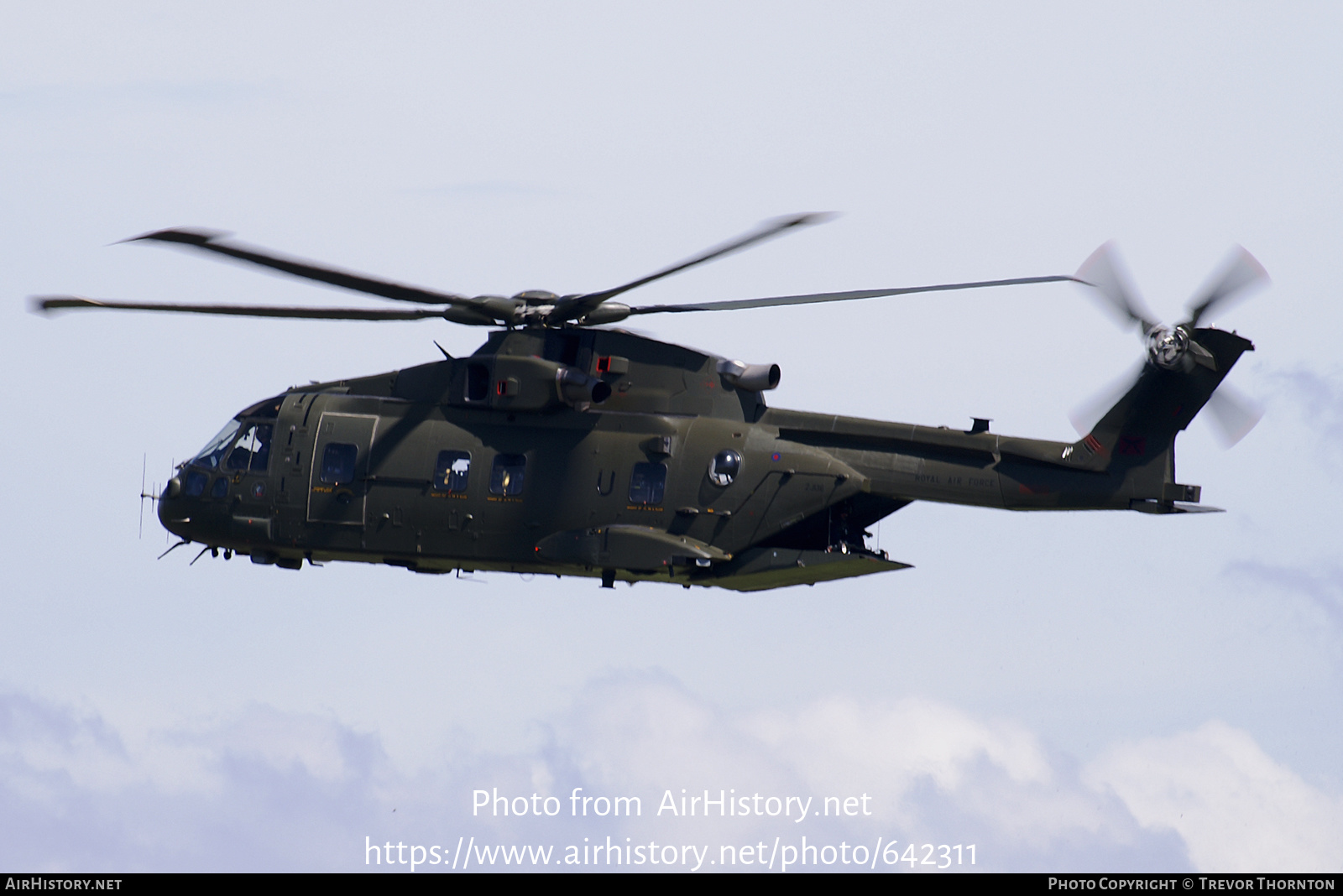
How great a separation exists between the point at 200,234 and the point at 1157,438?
51.9 ft

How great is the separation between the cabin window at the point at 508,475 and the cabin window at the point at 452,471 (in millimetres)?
496

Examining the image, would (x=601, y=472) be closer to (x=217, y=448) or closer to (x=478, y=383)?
(x=478, y=383)

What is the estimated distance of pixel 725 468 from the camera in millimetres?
33688

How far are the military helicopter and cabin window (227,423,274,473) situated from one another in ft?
0.14

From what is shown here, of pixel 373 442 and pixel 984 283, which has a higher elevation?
pixel 984 283

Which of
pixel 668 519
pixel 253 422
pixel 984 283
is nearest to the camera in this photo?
pixel 984 283

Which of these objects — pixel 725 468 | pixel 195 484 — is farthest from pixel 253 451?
pixel 725 468

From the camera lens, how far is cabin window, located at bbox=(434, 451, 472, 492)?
35000mm

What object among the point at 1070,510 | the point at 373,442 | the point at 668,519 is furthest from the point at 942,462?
the point at 373,442

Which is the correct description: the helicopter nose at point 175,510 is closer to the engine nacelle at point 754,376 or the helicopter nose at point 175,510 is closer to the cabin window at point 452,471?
the cabin window at point 452,471

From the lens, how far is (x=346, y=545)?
35.8m

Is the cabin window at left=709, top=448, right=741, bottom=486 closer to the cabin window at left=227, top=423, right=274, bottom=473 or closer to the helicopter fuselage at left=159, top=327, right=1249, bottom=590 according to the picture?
the helicopter fuselage at left=159, top=327, right=1249, bottom=590

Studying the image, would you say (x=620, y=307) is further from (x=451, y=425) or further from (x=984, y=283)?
(x=984, y=283)

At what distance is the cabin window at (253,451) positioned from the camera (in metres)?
36.7
